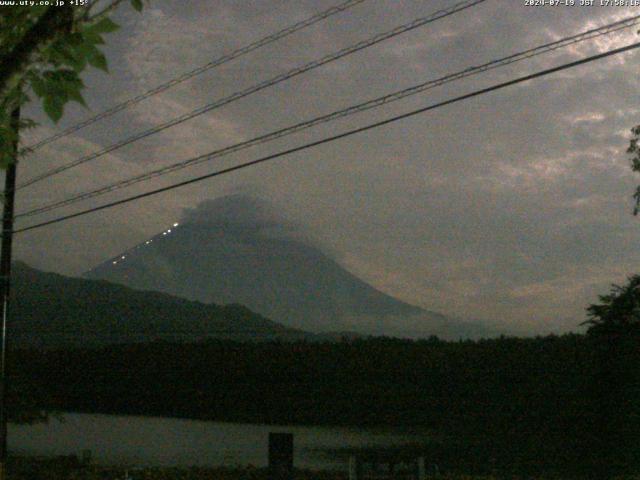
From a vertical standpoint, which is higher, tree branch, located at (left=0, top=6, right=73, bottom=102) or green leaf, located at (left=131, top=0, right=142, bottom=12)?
green leaf, located at (left=131, top=0, right=142, bottom=12)

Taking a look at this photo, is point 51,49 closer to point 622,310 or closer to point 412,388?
point 622,310

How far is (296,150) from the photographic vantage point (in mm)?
12203

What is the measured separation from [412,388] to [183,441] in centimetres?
1049

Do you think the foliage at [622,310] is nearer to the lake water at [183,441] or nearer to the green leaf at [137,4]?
the lake water at [183,441]

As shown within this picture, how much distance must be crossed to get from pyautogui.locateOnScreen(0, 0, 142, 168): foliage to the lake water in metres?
15.3

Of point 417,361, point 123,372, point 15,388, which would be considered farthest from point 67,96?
point 123,372

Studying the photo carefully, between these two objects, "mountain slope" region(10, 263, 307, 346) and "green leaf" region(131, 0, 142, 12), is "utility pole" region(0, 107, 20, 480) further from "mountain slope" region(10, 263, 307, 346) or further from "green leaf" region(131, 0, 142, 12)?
"mountain slope" region(10, 263, 307, 346)

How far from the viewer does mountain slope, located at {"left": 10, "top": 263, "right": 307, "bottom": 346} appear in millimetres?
99875

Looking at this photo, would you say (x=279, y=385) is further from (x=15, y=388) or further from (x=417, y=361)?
(x=15, y=388)

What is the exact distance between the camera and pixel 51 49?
156 inches

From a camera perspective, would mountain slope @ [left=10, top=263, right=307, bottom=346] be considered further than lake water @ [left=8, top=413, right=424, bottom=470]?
Yes

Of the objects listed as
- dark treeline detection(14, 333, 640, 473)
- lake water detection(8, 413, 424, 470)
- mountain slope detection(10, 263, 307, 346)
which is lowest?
lake water detection(8, 413, 424, 470)

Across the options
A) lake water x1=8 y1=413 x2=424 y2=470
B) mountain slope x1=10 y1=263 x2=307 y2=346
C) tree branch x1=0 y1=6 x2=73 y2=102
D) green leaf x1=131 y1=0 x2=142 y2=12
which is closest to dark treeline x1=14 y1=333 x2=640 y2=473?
lake water x1=8 y1=413 x2=424 y2=470

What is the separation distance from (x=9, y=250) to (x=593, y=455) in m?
12.2
